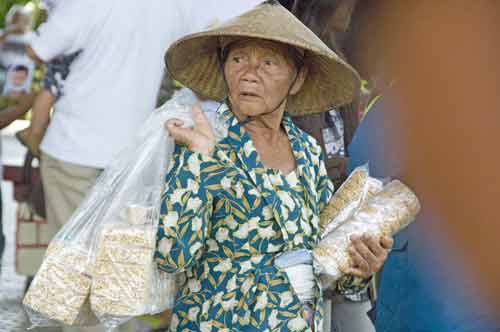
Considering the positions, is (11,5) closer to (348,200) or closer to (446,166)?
(348,200)

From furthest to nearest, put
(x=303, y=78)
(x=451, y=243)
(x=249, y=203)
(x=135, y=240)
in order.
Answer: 1. (x=451, y=243)
2. (x=303, y=78)
3. (x=249, y=203)
4. (x=135, y=240)

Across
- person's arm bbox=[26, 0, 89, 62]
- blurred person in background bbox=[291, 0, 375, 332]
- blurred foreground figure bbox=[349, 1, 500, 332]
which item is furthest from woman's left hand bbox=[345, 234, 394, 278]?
person's arm bbox=[26, 0, 89, 62]

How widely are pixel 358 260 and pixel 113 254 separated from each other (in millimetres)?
725

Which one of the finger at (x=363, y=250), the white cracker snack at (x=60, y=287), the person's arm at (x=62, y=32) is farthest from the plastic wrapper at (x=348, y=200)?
the person's arm at (x=62, y=32)

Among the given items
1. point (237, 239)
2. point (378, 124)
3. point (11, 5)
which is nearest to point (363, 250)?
point (237, 239)

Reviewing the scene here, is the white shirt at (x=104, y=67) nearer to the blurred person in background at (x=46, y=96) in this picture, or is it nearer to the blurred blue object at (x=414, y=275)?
the blurred person in background at (x=46, y=96)

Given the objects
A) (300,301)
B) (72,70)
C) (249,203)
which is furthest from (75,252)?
(72,70)

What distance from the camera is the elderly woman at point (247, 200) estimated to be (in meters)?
2.53

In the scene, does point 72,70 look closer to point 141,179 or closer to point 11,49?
point 11,49

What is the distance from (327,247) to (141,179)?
0.57 m

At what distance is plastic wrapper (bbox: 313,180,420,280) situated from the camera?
269cm

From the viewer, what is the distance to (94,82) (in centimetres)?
400

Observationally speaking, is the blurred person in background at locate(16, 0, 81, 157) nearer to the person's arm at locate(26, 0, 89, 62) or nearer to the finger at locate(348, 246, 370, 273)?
the person's arm at locate(26, 0, 89, 62)

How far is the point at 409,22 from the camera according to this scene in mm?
4555
